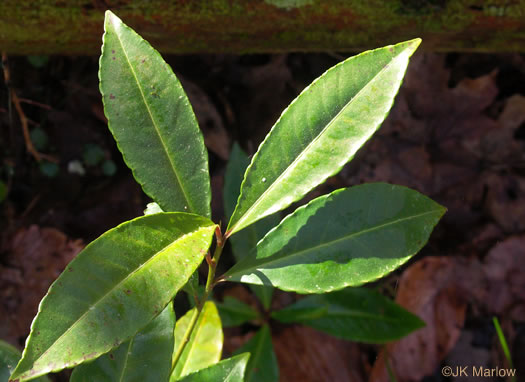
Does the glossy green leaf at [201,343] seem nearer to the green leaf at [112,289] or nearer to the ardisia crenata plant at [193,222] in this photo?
the ardisia crenata plant at [193,222]

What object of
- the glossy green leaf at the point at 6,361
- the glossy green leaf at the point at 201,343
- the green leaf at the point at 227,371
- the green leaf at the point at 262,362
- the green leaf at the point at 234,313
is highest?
the glossy green leaf at the point at 6,361

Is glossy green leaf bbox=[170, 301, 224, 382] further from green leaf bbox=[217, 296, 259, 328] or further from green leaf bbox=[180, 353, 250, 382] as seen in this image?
green leaf bbox=[217, 296, 259, 328]

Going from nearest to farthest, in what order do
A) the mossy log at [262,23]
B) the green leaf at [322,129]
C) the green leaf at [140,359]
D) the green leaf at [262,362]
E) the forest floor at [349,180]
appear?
1. the green leaf at [322,129]
2. the green leaf at [140,359]
3. the mossy log at [262,23]
4. the green leaf at [262,362]
5. the forest floor at [349,180]

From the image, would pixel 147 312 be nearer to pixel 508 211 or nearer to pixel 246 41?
pixel 246 41

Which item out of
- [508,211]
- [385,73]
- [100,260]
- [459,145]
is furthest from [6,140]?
[508,211]

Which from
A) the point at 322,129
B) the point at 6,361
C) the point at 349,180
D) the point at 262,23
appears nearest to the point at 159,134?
the point at 322,129


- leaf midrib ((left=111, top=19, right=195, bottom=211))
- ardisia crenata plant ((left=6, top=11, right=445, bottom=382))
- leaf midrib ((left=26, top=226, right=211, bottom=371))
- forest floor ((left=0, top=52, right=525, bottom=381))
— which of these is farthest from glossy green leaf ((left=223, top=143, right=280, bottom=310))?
leaf midrib ((left=26, top=226, right=211, bottom=371))

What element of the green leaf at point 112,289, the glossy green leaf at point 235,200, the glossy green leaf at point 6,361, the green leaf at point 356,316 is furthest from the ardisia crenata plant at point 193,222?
the green leaf at point 356,316
